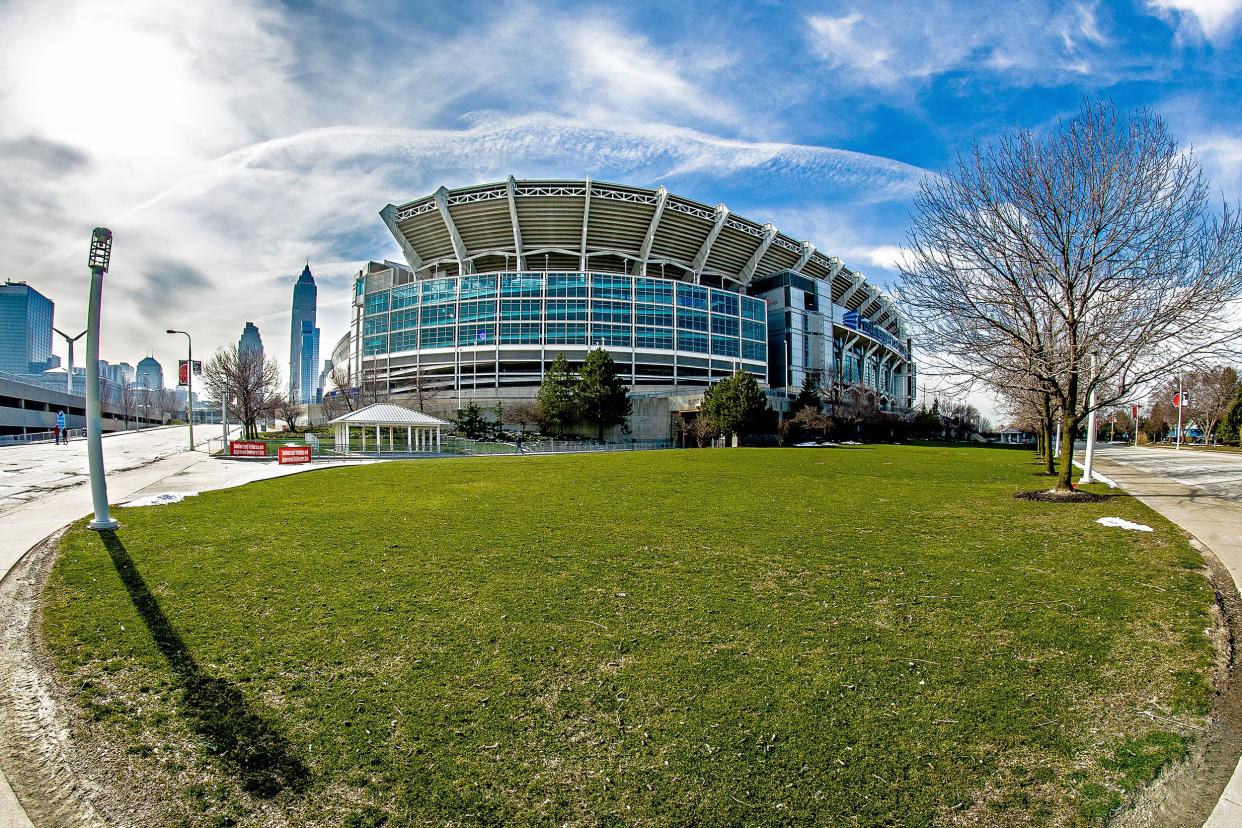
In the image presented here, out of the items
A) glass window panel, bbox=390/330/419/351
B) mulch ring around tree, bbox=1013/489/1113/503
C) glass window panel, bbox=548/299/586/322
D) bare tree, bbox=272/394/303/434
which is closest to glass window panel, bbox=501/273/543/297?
glass window panel, bbox=548/299/586/322

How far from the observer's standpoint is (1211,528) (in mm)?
11148

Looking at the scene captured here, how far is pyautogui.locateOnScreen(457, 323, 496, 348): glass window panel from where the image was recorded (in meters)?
76.6

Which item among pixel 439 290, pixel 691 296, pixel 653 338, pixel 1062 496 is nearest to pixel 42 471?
pixel 1062 496

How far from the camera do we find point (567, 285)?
3019 inches

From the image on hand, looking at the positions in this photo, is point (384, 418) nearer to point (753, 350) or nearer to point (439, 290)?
point (439, 290)

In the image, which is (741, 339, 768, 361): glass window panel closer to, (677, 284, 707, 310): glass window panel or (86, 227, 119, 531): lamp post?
(677, 284, 707, 310): glass window panel

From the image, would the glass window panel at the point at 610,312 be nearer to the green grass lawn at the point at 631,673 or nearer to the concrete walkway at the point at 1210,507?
the concrete walkway at the point at 1210,507

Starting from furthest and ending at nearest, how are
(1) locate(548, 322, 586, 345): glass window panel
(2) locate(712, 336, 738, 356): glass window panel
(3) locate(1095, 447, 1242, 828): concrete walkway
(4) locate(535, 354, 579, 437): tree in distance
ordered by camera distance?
(2) locate(712, 336, 738, 356): glass window panel → (1) locate(548, 322, 586, 345): glass window panel → (4) locate(535, 354, 579, 437): tree in distance → (3) locate(1095, 447, 1242, 828): concrete walkway

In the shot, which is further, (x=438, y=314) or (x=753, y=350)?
(x=753, y=350)

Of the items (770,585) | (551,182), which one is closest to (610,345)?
(551,182)

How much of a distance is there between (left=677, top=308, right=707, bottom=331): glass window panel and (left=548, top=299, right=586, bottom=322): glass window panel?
1389 centimetres

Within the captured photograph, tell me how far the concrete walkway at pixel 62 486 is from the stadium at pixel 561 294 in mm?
44699

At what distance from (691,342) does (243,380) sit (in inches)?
2109

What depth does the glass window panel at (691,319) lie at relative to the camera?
80.8 m
